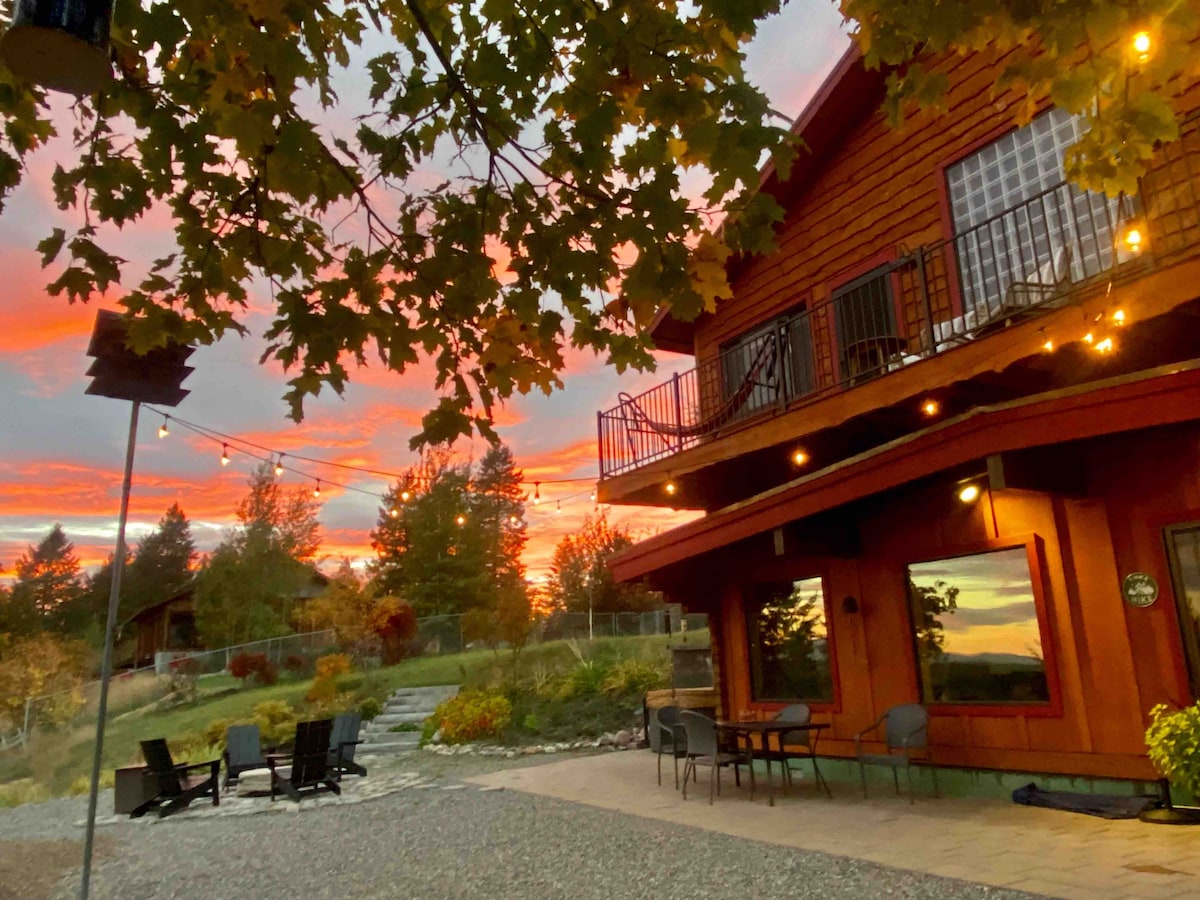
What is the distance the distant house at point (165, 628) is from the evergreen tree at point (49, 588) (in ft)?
16.0

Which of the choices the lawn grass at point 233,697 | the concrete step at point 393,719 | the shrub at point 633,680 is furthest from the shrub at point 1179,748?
the concrete step at point 393,719

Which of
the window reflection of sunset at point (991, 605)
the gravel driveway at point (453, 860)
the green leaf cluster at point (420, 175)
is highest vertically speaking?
the green leaf cluster at point (420, 175)

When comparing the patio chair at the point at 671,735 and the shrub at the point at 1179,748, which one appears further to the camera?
the patio chair at the point at 671,735

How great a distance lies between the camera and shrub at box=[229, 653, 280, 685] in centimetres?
2259

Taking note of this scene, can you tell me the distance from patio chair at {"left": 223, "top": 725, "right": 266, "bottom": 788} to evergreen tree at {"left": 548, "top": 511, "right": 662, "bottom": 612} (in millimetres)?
19531

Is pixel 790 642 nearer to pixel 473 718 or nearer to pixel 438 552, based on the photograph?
pixel 473 718

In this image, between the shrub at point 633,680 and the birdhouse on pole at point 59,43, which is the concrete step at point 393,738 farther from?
the birdhouse on pole at point 59,43

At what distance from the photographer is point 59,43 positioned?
169cm

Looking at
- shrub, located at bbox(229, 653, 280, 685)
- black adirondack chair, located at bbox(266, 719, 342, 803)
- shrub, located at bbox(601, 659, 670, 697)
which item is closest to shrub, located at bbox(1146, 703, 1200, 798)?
→ black adirondack chair, located at bbox(266, 719, 342, 803)

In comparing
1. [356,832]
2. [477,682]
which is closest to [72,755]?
[477,682]

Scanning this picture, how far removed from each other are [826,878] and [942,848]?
105cm

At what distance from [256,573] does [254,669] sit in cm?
808

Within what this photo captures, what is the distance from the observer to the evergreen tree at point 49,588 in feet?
145

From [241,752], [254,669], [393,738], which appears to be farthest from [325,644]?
[241,752]
